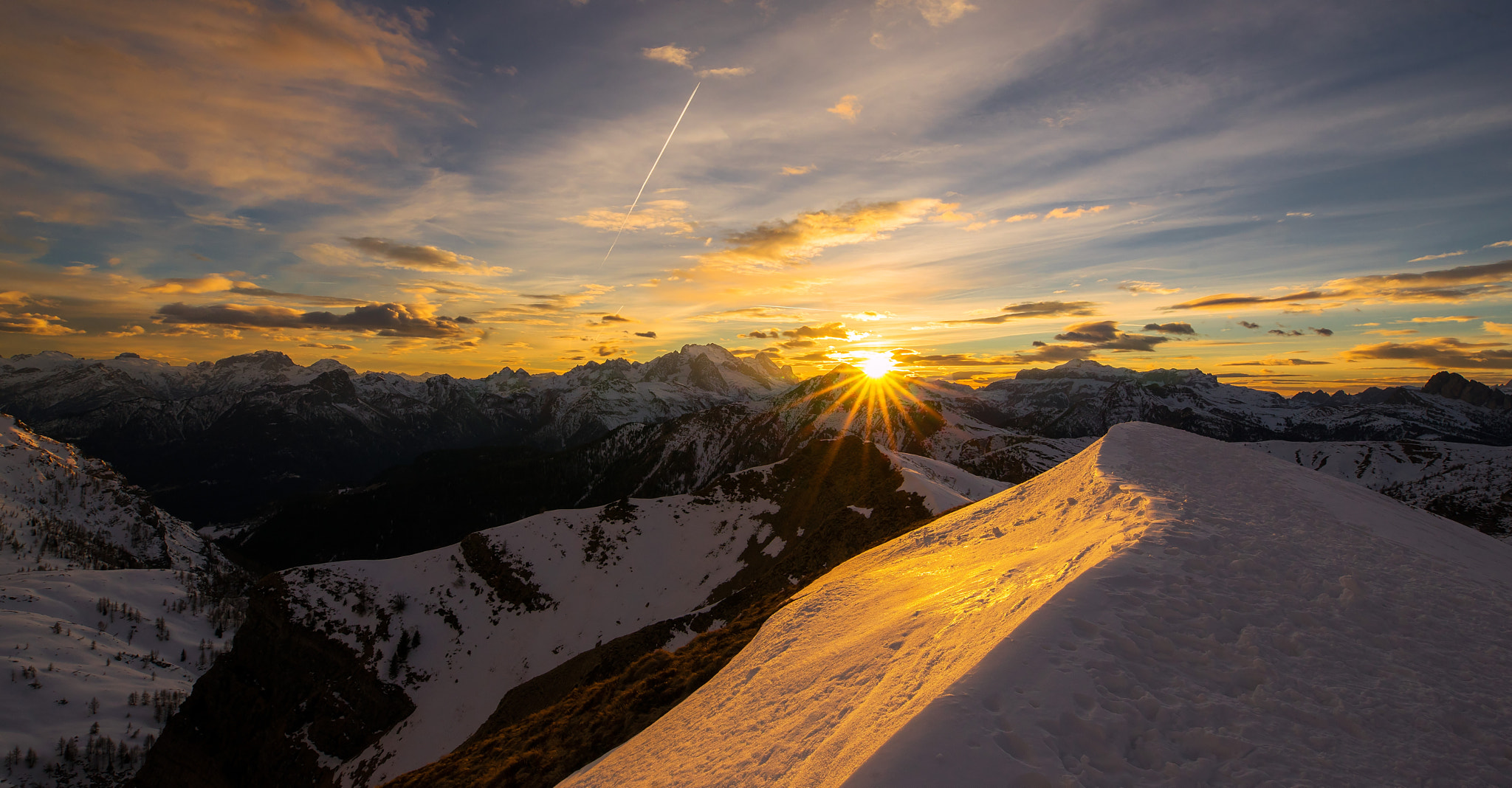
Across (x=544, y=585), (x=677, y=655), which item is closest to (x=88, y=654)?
(x=544, y=585)

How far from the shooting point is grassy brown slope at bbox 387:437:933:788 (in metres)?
19.8

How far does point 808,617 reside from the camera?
2059cm

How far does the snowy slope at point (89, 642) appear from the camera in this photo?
283 ft

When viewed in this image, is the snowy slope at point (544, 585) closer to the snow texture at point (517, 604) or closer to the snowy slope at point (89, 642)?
the snow texture at point (517, 604)

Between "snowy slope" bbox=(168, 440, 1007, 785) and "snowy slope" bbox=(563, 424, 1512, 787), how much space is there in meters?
33.0

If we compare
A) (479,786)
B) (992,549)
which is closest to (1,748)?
(479,786)

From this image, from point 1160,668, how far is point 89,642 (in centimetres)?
19291

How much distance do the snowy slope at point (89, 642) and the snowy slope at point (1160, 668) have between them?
130m

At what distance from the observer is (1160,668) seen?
8.03 meters

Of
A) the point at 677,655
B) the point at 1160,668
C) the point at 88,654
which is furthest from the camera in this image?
the point at 88,654

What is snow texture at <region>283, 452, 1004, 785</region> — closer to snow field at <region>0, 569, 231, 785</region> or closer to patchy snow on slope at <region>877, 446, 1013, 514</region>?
patchy snow on slope at <region>877, 446, 1013, 514</region>

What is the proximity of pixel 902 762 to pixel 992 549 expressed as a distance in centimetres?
1337

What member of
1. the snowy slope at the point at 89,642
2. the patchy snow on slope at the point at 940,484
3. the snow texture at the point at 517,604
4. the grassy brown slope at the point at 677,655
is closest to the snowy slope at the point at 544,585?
the snow texture at the point at 517,604

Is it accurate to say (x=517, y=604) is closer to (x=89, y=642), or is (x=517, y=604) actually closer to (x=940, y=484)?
(x=940, y=484)
